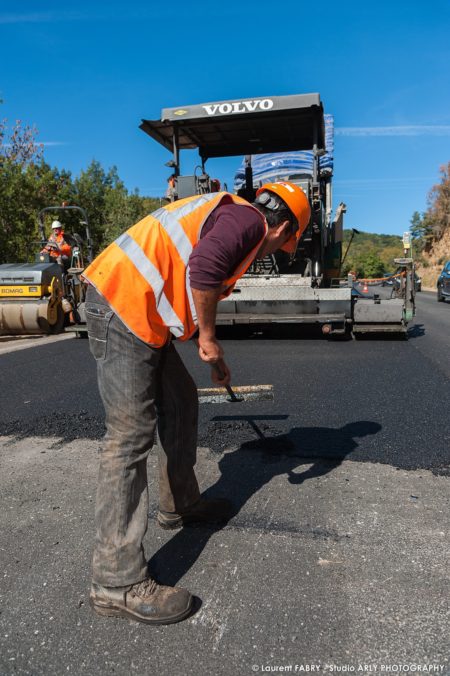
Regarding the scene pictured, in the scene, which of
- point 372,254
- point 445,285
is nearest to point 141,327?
point 445,285

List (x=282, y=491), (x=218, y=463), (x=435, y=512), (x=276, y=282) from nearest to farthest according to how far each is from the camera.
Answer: (x=435, y=512) → (x=282, y=491) → (x=218, y=463) → (x=276, y=282)

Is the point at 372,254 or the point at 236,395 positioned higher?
the point at 372,254

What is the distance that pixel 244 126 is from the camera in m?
8.28

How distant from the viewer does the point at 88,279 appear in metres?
2.05

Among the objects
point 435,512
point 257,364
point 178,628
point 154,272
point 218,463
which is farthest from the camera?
point 257,364

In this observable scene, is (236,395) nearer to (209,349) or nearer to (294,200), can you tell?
(209,349)

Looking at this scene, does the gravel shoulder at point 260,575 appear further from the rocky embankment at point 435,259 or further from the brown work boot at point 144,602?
the rocky embankment at point 435,259

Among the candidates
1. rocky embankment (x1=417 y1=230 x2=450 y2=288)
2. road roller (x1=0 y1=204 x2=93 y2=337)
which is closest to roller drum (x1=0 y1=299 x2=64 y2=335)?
road roller (x1=0 y1=204 x2=93 y2=337)

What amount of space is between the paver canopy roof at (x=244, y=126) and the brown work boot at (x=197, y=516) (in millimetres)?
6437

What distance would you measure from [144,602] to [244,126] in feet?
25.3

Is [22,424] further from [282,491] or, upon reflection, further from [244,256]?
[244,256]

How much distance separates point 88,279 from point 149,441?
670 millimetres

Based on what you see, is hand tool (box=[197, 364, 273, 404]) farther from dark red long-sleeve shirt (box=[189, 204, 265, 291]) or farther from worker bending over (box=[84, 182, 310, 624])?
dark red long-sleeve shirt (box=[189, 204, 265, 291])

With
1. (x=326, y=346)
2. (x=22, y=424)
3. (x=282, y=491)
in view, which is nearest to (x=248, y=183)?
(x=326, y=346)
